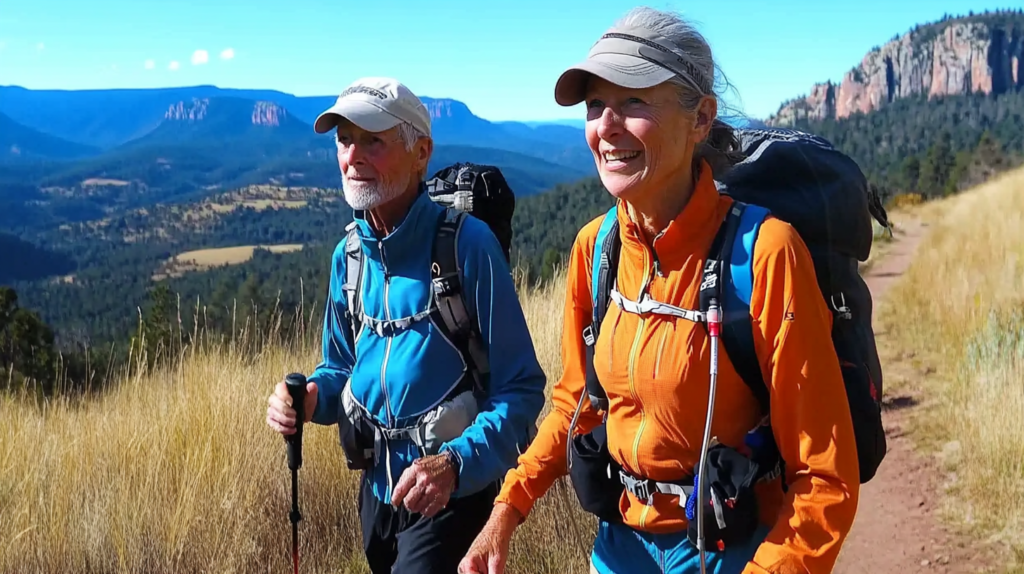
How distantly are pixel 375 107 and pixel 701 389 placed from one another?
3.84ft

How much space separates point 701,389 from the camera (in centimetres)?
125

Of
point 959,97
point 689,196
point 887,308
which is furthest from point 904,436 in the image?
point 959,97

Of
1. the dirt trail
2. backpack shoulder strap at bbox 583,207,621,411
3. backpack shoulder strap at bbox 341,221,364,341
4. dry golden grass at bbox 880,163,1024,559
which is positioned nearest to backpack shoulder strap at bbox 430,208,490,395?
backpack shoulder strap at bbox 341,221,364,341

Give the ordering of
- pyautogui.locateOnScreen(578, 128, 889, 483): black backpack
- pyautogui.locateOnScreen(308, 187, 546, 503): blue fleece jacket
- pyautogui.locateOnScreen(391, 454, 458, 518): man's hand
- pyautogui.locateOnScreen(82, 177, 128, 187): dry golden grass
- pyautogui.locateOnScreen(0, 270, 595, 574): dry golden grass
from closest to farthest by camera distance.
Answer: pyautogui.locateOnScreen(578, 128, 889, 483): black backpack → pyautogui.locateOnScreen(391, 454, 458, 518): man's hand → pyautogui.locateOnScreen(308, 187, 546, 503): blue fleece jacket → pyautogui.locateOnScreen(0, 270, 595, 574): dry golden grass → pyautogui.locateOnScreen(82, 177, 128, 187): dry golden grass

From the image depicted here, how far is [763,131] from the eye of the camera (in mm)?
1742

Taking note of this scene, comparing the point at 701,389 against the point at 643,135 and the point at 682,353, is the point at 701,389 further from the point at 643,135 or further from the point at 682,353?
the point at 643,135

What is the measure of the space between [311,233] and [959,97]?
98267 millimetres

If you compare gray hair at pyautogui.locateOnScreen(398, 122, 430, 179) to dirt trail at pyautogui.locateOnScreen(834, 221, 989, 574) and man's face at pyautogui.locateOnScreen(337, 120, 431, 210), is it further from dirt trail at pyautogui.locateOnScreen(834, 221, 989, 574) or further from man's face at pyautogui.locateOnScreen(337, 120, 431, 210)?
dirt trail at pyautogui.locateOnScreen(834, 221, 989, 574)

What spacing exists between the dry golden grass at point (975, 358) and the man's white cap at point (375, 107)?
299cm

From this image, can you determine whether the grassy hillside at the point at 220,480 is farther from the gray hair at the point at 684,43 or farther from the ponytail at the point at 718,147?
the gray hair at the point at 684,43

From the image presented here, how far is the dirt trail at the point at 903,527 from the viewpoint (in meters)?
3.35

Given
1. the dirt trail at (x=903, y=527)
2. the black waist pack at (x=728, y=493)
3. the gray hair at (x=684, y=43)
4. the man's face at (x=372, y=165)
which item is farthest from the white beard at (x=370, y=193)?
the dirt trail at (x=903, y=527)

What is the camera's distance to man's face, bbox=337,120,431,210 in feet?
6.70

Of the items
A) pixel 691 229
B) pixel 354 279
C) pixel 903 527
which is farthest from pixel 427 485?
pixel 903 527
